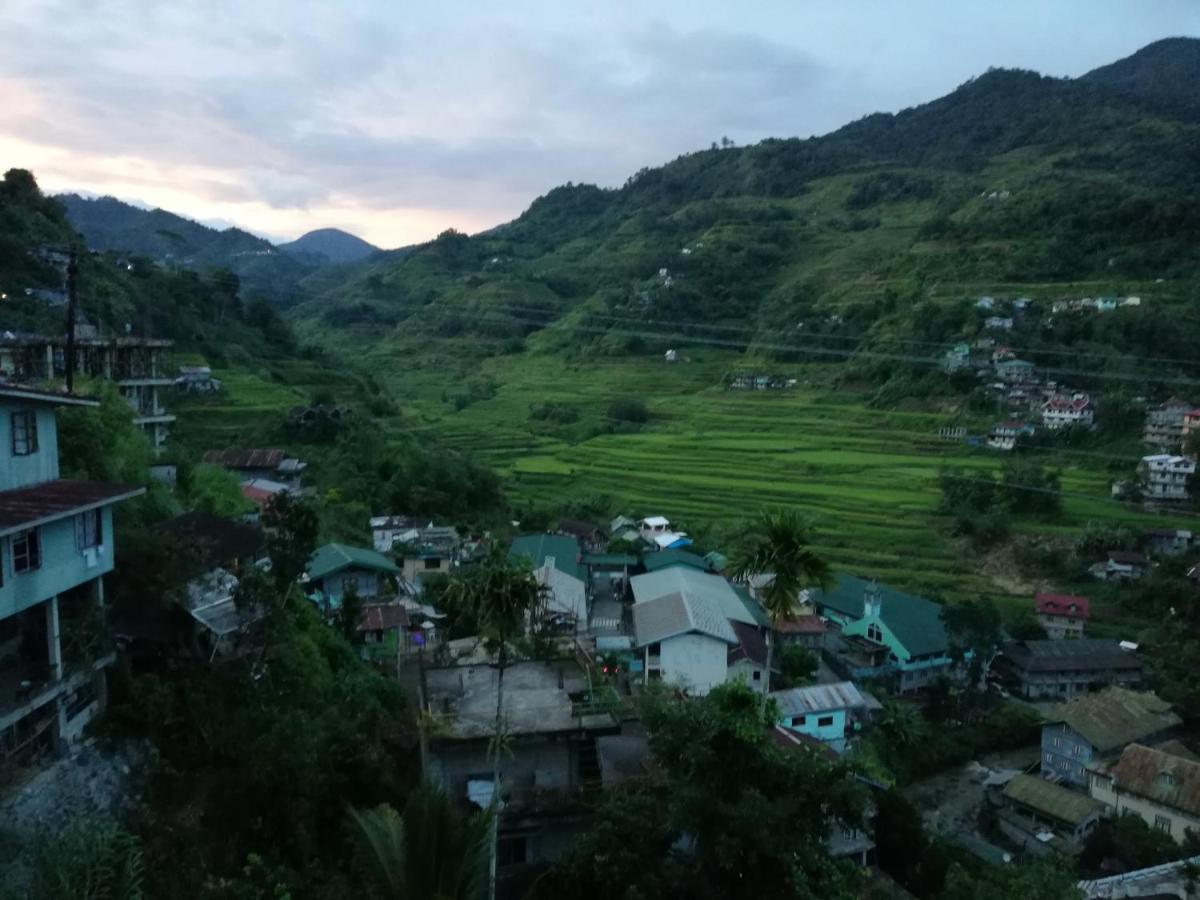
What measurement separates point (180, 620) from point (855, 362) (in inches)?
1646

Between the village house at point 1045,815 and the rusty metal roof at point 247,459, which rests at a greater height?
the rusty metal roof at point 247,459

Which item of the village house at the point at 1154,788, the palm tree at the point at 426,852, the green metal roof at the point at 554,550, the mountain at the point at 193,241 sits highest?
the mountain at the point at 193,241

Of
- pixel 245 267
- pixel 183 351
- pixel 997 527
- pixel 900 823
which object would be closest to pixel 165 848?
pixel 900 823

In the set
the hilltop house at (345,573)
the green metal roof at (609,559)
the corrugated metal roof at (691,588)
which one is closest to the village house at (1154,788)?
the corrugated metal roof at (691,588)

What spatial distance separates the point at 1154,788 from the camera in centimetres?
1576

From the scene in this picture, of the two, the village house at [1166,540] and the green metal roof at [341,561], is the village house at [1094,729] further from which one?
the green metal roof at [341,561]

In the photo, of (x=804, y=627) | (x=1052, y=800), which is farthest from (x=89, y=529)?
(x=1052, y=800)

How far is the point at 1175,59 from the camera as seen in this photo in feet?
478

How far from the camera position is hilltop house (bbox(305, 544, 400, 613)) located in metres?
16.8

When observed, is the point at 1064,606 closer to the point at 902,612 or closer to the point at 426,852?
the point at 902,612

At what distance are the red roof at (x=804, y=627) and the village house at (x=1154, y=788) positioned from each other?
19.9 feet

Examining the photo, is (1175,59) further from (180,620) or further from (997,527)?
(180,620)

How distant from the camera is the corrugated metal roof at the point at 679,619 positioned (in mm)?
17031

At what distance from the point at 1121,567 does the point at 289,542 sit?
25139mm
